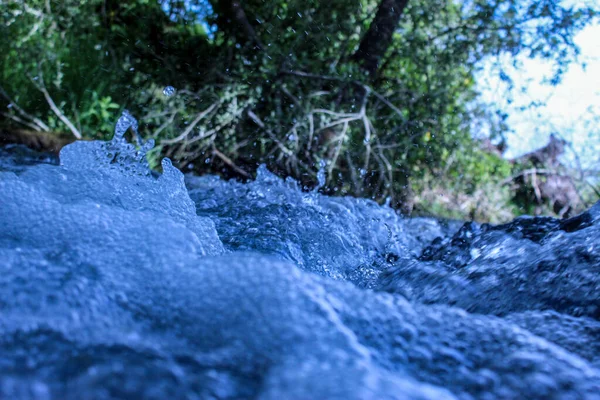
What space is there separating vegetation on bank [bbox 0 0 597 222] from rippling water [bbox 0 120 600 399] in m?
3.19

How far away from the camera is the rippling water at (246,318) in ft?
2.13

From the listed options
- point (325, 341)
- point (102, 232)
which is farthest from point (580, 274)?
point (102, 232)

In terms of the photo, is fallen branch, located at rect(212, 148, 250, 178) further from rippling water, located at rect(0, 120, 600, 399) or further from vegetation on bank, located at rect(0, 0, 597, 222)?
rippling water, located at rect(0, 120, 600, 399)

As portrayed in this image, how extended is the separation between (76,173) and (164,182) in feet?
0.89

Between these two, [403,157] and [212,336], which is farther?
[403,157]

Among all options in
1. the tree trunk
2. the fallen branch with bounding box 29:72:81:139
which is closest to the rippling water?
the fallen branch with bounding box 29:72:81:139

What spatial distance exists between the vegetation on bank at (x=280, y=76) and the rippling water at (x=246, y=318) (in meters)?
3.19

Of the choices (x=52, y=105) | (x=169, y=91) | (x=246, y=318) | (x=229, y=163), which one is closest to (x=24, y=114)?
(x=52, y=105)

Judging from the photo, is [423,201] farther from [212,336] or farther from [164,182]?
[212,336]

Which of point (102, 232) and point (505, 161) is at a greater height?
point (505, 161)

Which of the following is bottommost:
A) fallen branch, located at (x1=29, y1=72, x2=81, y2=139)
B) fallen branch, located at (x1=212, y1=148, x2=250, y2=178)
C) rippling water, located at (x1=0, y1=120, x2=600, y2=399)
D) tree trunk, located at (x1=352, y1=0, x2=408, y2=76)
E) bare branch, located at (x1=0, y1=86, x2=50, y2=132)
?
rippling water, located at (x1=0, y1=120, x2=600, y2=399)

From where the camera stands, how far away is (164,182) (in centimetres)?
181

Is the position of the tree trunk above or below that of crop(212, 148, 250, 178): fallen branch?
above

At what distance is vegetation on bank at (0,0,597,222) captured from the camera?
470 cm
